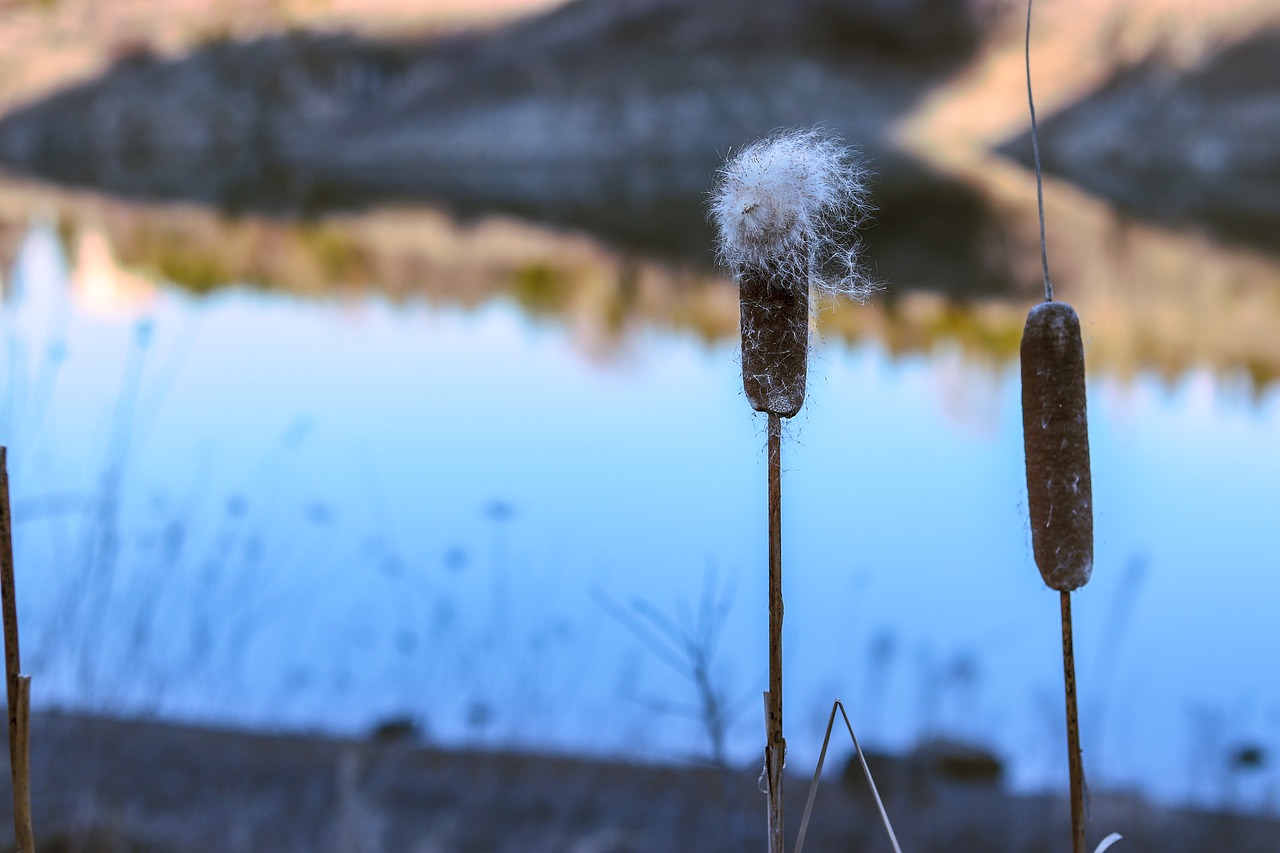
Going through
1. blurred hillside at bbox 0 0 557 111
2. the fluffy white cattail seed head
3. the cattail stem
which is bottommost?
the cattail stem

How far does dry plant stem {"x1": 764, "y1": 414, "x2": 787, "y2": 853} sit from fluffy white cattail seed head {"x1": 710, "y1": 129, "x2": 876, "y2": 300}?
8 cm

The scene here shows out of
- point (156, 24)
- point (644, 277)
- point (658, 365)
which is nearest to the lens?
point (658, 365)

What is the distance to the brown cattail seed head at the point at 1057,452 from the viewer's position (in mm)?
608

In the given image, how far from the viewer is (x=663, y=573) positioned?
4570mm

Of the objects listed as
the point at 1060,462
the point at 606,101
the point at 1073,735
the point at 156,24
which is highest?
the point at 156,24

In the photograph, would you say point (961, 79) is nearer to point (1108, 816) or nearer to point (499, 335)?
point (499, 335)

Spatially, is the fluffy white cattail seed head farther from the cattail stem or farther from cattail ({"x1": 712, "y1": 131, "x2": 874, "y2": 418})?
the cattail stem

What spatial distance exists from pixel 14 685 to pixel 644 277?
11.4 meters

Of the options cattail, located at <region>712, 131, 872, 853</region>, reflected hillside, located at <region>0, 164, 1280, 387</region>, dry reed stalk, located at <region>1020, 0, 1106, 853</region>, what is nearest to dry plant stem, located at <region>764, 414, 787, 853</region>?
cattail, located at <region>712, 131, 872, 853</region>

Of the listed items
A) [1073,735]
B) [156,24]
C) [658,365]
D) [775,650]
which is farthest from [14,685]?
[156,24]

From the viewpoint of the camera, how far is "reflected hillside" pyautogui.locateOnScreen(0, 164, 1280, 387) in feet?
29.3

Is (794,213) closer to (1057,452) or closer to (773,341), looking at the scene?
(773,341)

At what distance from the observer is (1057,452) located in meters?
0.62

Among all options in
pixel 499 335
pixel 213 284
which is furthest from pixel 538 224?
pixel 499 335
